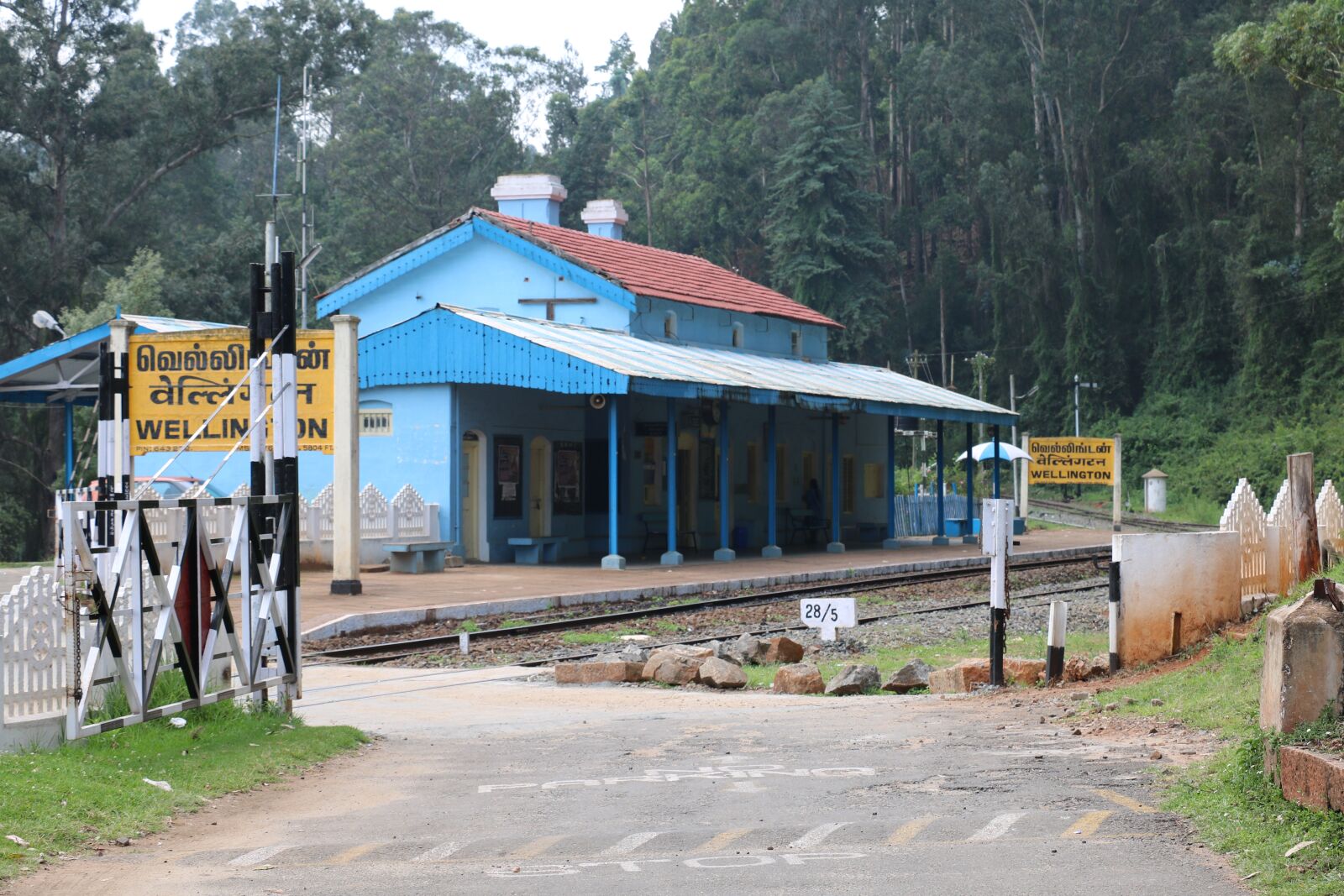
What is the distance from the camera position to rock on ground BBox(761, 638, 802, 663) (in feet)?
51.5

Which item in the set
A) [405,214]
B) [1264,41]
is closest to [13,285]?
[405,214]

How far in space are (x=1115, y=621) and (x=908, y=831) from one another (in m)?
5.89

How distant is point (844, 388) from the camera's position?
3622 cm

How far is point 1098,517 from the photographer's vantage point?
57625 mm

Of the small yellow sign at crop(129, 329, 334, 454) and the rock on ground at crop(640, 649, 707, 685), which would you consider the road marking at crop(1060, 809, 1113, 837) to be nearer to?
the rock on ground at crop(640, 649, 707, 685)

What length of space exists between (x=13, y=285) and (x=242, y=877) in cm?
4974

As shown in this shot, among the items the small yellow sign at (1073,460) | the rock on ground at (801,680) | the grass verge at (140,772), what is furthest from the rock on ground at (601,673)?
the small yellow sign at (1073,460)

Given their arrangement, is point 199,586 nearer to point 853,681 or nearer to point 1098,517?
point 853,681

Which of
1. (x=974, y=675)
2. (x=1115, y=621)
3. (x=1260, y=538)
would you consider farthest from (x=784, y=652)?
(x=1260, y=538)

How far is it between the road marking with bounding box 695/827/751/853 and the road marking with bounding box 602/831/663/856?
263 mm

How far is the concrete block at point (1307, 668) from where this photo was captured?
24.6 feet

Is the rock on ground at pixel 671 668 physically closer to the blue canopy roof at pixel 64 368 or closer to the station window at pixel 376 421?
the blue canopy roof at pixel 64 368

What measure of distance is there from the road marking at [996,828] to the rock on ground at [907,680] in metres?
5.68

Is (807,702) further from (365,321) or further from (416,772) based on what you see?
(365,321)
